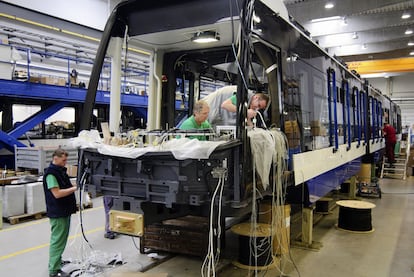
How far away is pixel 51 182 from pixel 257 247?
2.46 metres

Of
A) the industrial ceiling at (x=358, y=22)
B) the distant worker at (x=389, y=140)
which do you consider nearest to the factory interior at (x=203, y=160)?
the industrial ceiling at (x=358, y=22)

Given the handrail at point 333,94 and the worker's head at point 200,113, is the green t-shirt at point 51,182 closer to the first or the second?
the worker's head at point 200,113

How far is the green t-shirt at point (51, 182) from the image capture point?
401 cm

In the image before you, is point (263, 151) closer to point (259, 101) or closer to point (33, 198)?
point (259, 101)

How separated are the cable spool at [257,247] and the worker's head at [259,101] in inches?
55.8

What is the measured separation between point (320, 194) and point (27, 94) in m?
6.32

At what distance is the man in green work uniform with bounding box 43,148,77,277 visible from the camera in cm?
402

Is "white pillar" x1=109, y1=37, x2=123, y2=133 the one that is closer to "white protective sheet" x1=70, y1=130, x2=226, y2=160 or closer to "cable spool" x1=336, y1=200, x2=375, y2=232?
"white protective sheet" x1=70, y1=130, x2=226, y2=160

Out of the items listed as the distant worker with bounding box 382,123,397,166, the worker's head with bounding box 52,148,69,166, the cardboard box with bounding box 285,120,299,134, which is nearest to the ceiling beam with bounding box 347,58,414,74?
the distant worker with bounding box 382,123,397,166

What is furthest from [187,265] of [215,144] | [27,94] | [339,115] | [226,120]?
[27,94]

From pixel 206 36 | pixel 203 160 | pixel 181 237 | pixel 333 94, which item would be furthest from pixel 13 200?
pixel 333 94

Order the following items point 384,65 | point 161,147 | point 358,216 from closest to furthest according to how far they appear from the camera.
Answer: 1. point 161,147
2. point 358,216
3. point 384,65

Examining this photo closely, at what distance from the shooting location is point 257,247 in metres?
4.16

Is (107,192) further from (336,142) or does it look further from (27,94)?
(27,94)
